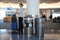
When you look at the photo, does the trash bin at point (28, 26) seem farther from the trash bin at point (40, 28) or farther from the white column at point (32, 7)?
the white column at point (32, 7)

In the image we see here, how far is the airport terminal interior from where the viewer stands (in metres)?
8.71

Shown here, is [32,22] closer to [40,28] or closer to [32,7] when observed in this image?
[40,28]

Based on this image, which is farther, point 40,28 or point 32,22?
point 32,22

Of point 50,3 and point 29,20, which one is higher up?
point 50,3

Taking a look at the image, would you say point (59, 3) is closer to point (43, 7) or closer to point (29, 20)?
point (43, 7)

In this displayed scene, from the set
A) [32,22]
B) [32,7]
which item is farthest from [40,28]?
[32,7]

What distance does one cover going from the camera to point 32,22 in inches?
351

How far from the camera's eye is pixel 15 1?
19.4 meters

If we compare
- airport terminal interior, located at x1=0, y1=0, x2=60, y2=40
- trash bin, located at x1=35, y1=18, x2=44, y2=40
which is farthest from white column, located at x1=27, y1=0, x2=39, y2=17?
trash bin, located at x1=35, y1=18, x2=44, y2=40

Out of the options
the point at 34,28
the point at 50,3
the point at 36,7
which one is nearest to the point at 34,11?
the point at 36,7

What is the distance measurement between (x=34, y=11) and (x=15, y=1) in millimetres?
9615

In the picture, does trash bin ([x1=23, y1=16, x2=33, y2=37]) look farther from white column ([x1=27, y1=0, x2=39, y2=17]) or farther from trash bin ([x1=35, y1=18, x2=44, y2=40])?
white column ([x1=27, y1=0, x2=39, y2=17])

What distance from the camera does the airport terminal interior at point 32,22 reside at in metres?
8.71

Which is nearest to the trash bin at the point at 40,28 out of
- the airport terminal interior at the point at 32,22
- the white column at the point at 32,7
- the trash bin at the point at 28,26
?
the airport terminal interior at the point at 32,22
